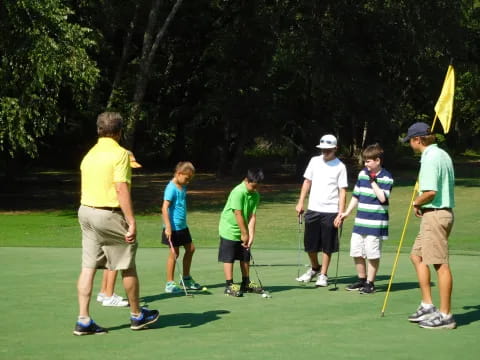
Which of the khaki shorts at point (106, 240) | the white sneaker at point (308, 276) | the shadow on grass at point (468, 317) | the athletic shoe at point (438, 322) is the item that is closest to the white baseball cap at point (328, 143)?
the white sneaker at point (308, 276)

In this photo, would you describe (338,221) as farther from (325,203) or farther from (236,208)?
(236,208)

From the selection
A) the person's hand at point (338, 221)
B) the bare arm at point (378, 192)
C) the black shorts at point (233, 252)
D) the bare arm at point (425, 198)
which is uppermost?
the bare arm at point (425, 198)

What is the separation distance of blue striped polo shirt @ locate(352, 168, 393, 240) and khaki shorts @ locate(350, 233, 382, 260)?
0.05 m

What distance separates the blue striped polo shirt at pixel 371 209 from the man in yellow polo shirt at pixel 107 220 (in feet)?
12.8

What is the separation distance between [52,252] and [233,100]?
93.2 ft

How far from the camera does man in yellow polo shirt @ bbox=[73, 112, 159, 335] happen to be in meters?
8.28

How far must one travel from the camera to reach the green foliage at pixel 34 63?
25625 millimetres

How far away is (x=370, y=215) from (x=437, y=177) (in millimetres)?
2755

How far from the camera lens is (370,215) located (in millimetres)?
11477

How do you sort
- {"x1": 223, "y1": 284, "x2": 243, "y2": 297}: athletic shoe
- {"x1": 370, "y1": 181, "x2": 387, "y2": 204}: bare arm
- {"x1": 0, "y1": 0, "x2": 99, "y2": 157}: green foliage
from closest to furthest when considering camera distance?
{"x1": 223, "y1": 284, "x2": 243, "y2": 297}: athletic shoe → {"x1": 370, "y1": 181, "x2": 387, "y2": 204}: bare arm → {"x1": 0, "y1": 0, "x2": 99, "y2": 157}: green foliage

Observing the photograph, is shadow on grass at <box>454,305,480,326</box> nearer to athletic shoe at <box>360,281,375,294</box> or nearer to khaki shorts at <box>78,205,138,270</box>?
athletic shoe at <box>360,281,375,294</box>

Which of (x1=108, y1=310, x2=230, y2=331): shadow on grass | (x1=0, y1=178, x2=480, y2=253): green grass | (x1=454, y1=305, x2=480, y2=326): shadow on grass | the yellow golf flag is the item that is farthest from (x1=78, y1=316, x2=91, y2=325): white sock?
(x1=0, y1=178, x2=480, y2=253): green grass

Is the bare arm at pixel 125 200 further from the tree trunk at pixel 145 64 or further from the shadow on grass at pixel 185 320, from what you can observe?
the tree trunk at pixel 145 64

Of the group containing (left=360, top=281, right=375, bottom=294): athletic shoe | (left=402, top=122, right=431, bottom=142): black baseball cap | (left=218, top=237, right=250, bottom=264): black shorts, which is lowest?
(left=360, top=281, right=375, bottom=294): athletic shoe
